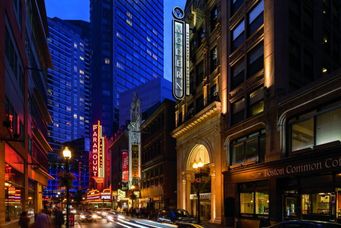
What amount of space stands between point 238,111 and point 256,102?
3.71 metres

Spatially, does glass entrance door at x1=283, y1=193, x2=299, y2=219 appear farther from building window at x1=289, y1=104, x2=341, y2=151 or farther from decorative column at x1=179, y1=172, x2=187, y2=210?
decorative column at x1=179, y1=172, x2=187, y2=210

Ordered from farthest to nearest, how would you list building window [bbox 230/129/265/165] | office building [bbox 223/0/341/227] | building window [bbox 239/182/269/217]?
building window [bbox 230/129/265/165], building window [bbox 239/182/269/217], office building [bbox 223/0/341/227]

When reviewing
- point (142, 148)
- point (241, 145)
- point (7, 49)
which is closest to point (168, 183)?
point (142, 148)

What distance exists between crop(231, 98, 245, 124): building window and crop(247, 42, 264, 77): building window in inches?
101

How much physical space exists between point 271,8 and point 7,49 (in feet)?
59.6

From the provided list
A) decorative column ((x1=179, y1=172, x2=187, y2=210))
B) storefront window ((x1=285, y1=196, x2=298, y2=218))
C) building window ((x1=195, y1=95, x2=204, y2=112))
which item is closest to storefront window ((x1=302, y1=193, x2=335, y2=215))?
storefront window ((x1=285, y1=196, x2=298, y2=218))

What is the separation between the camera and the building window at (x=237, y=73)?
37.7m

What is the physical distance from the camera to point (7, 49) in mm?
23297

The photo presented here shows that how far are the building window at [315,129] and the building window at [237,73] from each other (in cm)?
929

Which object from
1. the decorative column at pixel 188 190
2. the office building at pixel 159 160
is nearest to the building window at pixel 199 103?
the decorative column at pixel 188 190

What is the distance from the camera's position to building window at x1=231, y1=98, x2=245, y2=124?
37.1 meters

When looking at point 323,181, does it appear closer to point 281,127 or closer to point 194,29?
point 281,127

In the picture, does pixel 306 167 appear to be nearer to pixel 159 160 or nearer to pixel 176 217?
pixel 176 217

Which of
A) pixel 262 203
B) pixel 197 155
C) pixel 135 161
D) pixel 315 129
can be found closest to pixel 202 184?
pixel 197 155
